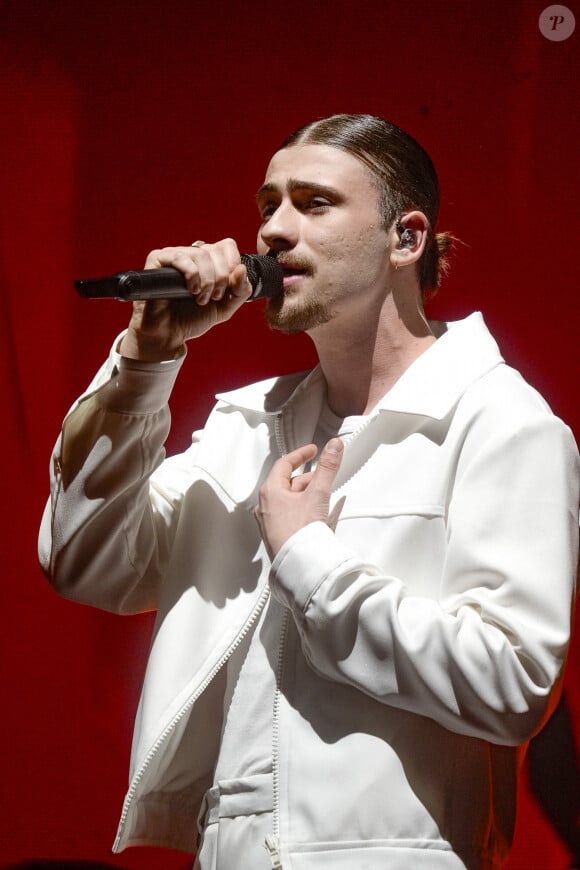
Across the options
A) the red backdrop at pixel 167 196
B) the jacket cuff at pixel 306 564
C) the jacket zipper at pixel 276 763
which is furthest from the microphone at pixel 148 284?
the red backdrop at pixel 167 196

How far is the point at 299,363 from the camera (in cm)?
205

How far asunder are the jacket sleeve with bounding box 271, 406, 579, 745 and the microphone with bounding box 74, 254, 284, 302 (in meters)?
0.33

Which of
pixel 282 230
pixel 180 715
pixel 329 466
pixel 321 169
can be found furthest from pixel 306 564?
pixel 321 169

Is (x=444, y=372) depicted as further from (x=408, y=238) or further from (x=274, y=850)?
(x=274, y=850)

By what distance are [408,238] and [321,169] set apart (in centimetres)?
18

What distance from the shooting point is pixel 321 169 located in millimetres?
1623

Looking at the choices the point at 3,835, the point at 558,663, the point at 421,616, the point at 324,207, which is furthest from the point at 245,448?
the point at 3,835

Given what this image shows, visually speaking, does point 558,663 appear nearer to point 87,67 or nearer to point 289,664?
point 289,664

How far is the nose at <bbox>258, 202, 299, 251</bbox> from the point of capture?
5.16ft

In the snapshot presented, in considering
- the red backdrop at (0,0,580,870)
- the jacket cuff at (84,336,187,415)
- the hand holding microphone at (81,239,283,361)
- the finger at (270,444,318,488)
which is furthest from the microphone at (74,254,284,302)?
the red backdrop at (0,0,580,870)

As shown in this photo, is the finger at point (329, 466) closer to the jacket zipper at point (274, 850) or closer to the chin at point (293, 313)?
the chin at point (293, 313)

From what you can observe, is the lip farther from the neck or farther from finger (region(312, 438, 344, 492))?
Result: finger (region(312, 438, 344, 492))

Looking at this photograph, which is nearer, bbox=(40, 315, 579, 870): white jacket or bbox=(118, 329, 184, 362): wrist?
bbox=(40, 315, 579, 870): white jacket

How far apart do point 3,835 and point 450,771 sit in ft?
3.34
